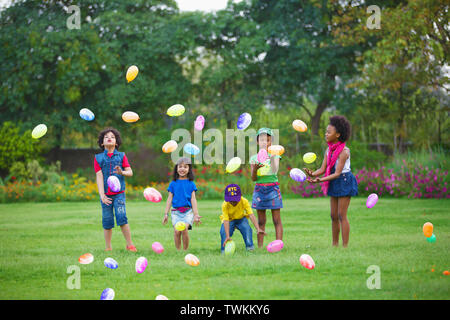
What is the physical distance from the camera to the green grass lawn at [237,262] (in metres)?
4.93

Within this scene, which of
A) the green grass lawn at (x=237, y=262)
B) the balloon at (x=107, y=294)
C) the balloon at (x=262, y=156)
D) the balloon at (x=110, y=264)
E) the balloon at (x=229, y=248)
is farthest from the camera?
the balloon at (x=262, y=156)

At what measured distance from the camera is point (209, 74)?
20.4m

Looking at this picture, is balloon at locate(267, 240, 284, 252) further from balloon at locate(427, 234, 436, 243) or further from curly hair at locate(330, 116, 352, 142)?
balloon at locate(427, 234, 436, 243)

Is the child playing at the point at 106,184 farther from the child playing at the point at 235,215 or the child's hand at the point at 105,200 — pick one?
the child playing at the point at 235,215

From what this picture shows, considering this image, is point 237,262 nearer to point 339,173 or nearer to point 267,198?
point 267,198

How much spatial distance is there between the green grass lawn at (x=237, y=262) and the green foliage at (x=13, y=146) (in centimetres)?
859

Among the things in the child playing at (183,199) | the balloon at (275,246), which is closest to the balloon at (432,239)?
the balloon at (275,246)

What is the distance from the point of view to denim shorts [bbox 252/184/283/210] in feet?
23.0

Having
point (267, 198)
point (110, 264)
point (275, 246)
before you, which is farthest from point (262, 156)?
point (110, 264)

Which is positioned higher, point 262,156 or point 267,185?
point 262,156

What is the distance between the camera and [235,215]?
272 inches

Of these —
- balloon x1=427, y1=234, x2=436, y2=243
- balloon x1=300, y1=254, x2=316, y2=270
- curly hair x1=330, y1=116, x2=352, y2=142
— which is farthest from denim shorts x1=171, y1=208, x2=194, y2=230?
balloon x1=427, y1=234, x2=436, y2=243

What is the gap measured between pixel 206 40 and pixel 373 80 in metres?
6.97

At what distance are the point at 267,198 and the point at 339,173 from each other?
980 millimetres
